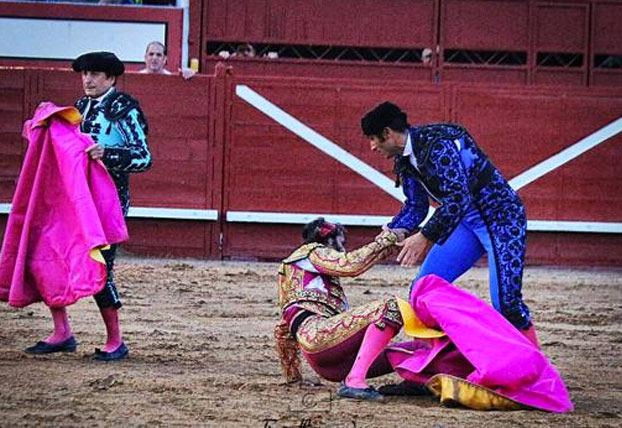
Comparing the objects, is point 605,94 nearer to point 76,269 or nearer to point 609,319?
point 609,319

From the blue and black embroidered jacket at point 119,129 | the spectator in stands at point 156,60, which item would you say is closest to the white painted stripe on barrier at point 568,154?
the spectator in stands at point 156,60

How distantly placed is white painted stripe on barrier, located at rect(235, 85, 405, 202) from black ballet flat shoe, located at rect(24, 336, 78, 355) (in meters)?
5.41

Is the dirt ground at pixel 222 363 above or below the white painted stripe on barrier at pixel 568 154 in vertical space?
below

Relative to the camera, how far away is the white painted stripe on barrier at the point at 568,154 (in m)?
11.8

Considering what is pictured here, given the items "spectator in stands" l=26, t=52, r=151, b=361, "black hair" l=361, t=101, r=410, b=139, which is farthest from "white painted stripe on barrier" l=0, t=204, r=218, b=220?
"black hair" l=361, t=101, r=410, b=139

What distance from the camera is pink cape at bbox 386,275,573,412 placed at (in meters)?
5.27

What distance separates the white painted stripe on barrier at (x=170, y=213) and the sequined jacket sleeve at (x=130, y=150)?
16.7 ft

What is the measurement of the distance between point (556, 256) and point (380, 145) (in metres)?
6.54

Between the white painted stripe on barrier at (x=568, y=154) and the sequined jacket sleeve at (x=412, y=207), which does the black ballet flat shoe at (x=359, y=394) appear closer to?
the sequined jacket sleeve at (x=412, y=207)

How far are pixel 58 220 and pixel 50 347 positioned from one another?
56cm

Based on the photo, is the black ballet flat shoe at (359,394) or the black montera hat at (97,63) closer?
the black ballet flat shoe at (359,394)

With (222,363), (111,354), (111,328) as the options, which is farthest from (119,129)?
(222,363)

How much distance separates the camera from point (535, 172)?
11797 mm

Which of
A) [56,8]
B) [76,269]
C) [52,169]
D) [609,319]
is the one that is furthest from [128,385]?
[56,8]
